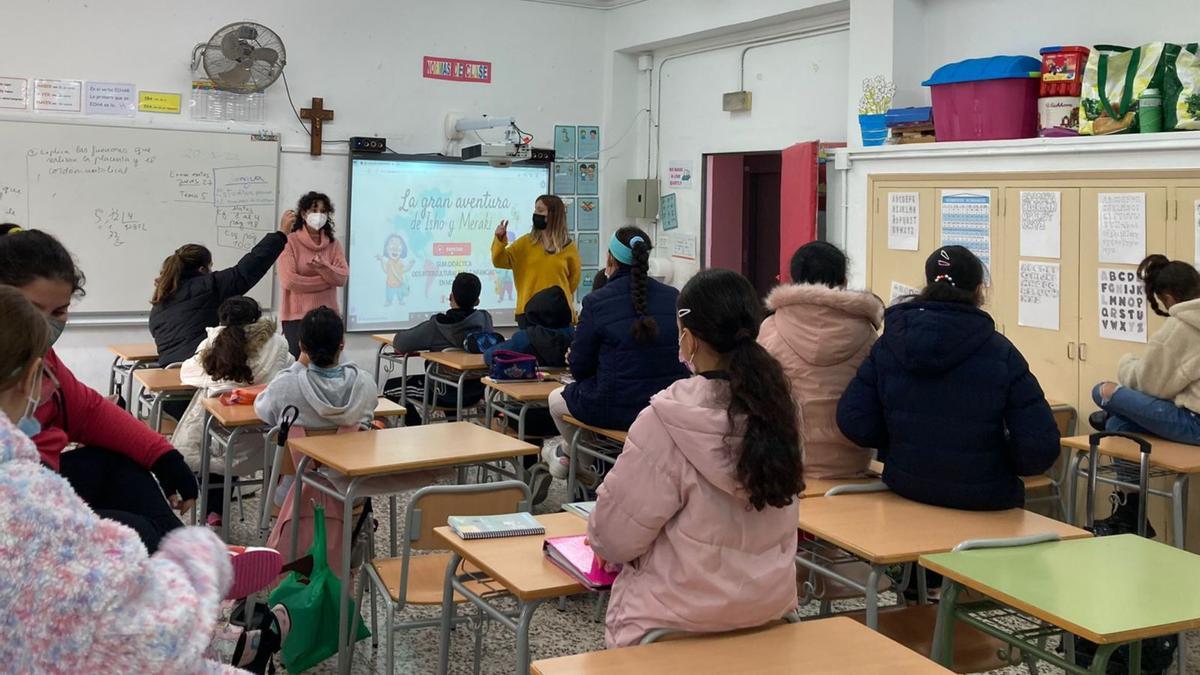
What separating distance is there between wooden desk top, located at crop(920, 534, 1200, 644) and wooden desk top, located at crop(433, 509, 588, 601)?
800 mm

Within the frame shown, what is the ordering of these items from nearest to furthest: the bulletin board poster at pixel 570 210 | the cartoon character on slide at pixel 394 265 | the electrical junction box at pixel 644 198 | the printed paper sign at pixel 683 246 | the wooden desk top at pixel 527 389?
the wooden desk top at pixel 527 389 → the cartoon character on slide at pixel 394 265 → the printed paper sign at pixel 683 246 → the electrical junction box at pixel 644 198 → the bulletin board poster at pixel 570 210

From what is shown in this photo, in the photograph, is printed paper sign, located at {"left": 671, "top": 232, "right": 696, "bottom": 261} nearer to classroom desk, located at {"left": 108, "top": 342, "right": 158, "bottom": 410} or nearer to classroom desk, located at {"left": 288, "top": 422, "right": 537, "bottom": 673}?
classroom desk, located at {"left": 108, "top": 342, "right": 158, "bottom": 410}

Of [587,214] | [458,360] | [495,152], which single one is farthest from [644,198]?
[458,360]

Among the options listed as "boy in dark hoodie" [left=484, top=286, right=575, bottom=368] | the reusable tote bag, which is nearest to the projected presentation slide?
"boy in dark hoodie" [left=484, top=286, right=575, bottom=368]

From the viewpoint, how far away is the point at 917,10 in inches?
230

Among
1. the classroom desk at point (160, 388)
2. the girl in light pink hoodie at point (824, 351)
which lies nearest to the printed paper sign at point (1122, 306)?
the girl in light pink hoodie at point (824, 351)

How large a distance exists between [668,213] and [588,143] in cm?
91

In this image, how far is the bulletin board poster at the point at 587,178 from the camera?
8.43m

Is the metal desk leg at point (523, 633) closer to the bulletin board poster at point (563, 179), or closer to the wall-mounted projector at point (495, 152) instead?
the wall-mounted projector at point (495, 152)

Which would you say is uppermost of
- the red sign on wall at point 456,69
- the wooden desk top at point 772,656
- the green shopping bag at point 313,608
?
the red sign on wall at point 456,69

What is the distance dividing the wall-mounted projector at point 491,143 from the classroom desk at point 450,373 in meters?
2.10

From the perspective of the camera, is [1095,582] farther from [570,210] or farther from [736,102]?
[570,210]

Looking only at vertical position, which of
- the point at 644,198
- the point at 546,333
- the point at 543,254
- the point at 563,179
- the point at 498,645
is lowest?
the point at 498,645

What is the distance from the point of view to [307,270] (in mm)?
6637
